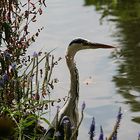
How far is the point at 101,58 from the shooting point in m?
8.00

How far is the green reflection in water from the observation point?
6598 millimetres

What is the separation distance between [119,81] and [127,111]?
1.04 metres

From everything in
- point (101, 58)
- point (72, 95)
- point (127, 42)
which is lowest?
point (101, 58)

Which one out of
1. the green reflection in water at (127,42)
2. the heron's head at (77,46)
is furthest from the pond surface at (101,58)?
the heron's head at (77,46)

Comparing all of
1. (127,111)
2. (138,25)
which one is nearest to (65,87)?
(127,111)

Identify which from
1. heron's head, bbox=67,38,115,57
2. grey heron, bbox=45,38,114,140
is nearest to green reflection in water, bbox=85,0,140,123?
heron's head, bbox=67,38,115,57

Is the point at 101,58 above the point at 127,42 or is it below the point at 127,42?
below

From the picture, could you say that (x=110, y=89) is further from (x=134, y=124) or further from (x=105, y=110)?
(x=134, y=124)

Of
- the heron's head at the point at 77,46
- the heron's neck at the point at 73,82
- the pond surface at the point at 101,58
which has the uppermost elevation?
the heron's head at the point at 77,46

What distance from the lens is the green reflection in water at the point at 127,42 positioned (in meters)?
6.60

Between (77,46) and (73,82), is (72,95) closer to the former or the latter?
(73,82)

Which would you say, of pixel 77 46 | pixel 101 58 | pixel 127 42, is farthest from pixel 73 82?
pixel 127 42

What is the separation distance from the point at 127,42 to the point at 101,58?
0.82 metres

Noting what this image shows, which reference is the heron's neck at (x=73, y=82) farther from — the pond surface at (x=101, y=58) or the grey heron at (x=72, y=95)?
the pond surface at (x=101, y=58)
